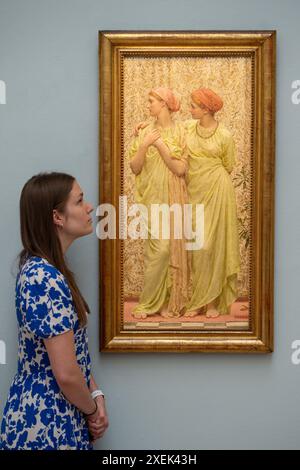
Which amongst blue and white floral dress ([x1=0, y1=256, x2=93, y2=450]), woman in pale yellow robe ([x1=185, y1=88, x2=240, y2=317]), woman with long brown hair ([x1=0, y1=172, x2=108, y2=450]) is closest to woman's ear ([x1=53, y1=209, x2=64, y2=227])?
woman with long brown hair ([x1=0, y1=172, x2=108, y2=450])

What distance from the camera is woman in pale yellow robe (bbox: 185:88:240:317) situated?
208 centimetres

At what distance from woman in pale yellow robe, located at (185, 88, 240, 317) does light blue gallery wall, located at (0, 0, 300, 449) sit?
7.6 inches

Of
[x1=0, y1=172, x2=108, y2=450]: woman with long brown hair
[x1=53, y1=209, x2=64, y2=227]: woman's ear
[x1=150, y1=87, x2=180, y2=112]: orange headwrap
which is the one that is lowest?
[x1=0, y1=172, x2=108, y2=450]: woman with long brown hair

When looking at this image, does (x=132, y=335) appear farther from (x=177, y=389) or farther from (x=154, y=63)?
(x=154, y=63)

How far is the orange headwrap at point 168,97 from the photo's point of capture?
2074 mm

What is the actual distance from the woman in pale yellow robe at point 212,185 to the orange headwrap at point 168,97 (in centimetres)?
6

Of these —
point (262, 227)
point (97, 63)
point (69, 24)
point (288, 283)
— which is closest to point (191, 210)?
point (262, 227)

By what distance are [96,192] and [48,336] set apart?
26.1 inches

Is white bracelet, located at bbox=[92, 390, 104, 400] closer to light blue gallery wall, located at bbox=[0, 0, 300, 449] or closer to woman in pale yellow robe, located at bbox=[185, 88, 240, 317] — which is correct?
light blue gallery wall, located at bbox=[0, 0, 300, 449]

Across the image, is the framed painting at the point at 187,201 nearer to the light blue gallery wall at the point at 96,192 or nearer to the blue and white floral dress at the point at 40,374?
the light blue gallery wall at the point at 96,192

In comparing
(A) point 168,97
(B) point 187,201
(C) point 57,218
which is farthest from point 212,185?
(C) point 57,218

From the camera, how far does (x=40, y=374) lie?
1.71 m

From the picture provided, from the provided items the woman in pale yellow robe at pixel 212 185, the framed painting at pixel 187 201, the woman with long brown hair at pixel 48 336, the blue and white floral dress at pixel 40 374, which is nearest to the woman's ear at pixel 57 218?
the woman with long brown hair at pixel 48 336

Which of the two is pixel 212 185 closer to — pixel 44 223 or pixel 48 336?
pixel 44 223
